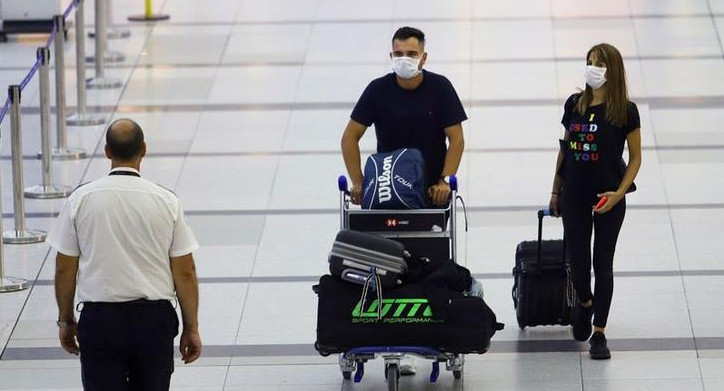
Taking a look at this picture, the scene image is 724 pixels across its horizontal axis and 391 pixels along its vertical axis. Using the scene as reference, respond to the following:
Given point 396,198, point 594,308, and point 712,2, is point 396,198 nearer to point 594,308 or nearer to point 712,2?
point 594,308

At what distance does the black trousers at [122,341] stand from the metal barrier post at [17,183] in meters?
4.26

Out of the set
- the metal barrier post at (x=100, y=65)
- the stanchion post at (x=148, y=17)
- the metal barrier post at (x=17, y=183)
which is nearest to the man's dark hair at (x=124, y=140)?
the metal barrier post at (x=17, y=183)

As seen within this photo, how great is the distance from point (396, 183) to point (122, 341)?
1880 mm

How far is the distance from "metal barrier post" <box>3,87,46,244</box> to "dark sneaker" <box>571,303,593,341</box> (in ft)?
12.5

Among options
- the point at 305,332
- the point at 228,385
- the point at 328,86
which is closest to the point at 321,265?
the point at 305,332

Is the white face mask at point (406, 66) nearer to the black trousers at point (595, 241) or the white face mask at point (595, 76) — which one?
the white face mask at point (595, 76)

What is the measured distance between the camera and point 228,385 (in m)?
7.59

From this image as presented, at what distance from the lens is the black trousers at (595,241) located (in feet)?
25.0

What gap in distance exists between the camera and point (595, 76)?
7504mm

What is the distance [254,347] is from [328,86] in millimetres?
5760

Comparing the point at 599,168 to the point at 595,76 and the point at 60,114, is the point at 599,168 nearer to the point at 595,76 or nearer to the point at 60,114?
the point at 595,76

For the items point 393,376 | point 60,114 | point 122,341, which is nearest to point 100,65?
point 60,114

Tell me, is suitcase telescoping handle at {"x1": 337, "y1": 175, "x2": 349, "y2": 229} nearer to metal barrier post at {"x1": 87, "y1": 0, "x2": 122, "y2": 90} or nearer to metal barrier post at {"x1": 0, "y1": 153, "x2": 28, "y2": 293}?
metal barrier post at {"x1": 0, "y1": 153, "x2": 28, "y2": 293}

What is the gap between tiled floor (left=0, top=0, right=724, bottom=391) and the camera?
311 inches
